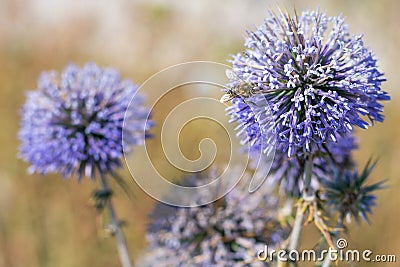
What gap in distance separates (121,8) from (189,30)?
224 centimetres

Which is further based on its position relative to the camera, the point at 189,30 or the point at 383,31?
the point at 189,30

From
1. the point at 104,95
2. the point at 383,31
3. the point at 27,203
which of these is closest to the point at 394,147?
the point at 383,31

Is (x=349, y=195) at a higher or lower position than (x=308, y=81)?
lower

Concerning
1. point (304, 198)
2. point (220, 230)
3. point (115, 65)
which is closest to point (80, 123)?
point (220, 230)

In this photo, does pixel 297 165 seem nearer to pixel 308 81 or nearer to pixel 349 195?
pixel 349 195

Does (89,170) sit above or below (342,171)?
above

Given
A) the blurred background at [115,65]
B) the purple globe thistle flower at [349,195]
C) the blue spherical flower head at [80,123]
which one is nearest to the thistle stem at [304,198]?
Answer: the purple globe thistle flower at [349,195]

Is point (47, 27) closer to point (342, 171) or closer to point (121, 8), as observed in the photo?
point (121, 8)

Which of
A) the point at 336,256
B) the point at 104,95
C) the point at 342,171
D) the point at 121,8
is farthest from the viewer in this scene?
the point at 121,8

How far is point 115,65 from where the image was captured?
1009cm

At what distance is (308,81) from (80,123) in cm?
201

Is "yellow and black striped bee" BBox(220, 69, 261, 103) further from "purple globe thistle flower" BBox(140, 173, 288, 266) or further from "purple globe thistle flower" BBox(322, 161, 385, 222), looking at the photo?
"purple globe thistle flower" BBox(140, 173, 288, 266)

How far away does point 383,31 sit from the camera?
6098 millimetres

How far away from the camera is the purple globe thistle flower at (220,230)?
3701 millimetres
